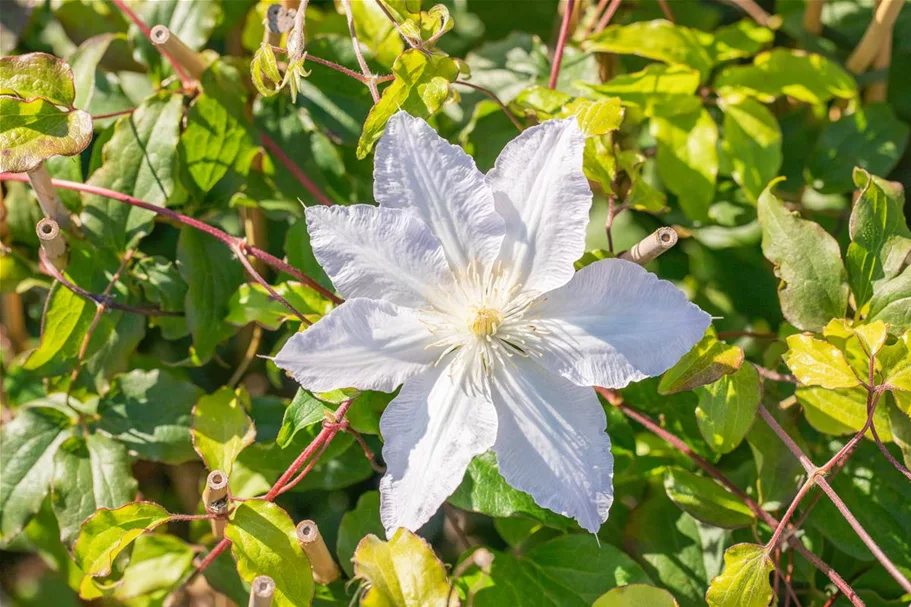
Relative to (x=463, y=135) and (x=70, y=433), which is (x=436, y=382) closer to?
(x=463, y=135)

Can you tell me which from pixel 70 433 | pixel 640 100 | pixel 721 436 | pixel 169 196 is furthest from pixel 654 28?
pixel 70 433

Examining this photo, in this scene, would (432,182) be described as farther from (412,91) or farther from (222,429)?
(222,429)

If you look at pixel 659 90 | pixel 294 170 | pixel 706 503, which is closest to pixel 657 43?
pixel 659 90

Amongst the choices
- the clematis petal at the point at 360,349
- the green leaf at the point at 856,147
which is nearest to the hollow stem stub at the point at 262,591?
the clematis petal at the point at 360,349

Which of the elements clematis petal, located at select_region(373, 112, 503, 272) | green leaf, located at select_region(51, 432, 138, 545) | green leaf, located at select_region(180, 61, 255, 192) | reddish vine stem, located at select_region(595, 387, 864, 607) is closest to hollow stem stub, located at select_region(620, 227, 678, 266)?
clematis petal, located at select_region(373, 112, 503, 272)

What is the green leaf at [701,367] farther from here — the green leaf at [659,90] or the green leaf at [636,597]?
the green leaf at [659,90]

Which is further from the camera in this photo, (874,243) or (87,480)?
(87,480)
